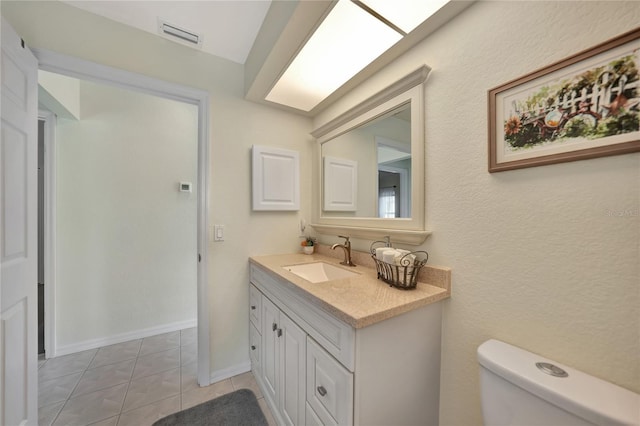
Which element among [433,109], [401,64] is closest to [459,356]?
[433,109]

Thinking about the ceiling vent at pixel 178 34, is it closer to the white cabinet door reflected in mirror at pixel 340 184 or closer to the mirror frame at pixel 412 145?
the mirror frame at pixel 412 145

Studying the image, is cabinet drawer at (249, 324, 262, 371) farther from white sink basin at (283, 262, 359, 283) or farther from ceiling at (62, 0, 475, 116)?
ceiling at (62, 0, 475, 116)

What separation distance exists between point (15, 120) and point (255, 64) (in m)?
1.26

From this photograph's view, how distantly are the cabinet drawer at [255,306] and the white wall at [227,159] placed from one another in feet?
0.19

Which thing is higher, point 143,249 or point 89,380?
point 143,249

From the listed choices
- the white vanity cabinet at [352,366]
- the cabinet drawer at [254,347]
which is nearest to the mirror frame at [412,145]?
the white vanity cabinet at [352,366]

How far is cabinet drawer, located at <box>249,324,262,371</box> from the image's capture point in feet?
5.27

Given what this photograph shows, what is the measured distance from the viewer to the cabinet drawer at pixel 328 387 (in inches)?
31.3

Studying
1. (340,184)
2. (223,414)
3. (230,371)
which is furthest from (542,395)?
(230,371)

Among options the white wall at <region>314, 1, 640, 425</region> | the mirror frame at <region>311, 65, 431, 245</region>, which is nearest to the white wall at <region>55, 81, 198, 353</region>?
the mirror frame at <region>311, 65, 431, 245</region>

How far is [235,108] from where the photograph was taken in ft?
5.79

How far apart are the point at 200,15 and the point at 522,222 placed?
205 centimetres

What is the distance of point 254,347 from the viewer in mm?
1695

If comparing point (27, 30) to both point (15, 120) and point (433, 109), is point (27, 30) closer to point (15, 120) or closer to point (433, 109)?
point (15, 120)
